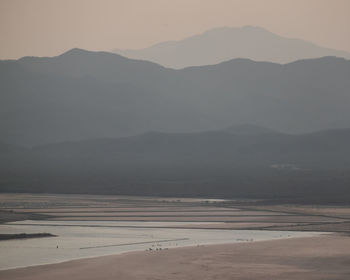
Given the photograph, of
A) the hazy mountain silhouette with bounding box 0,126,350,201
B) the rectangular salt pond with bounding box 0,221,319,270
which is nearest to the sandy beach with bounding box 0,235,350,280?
the rectangular salt pond with bounding box 0,221,319,270

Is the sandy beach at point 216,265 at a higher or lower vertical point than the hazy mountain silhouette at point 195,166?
lower

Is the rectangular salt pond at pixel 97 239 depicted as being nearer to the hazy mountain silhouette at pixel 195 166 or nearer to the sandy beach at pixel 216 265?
the sandy beach at pixel 216 265

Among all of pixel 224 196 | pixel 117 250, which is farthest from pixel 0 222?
pixel 224 196

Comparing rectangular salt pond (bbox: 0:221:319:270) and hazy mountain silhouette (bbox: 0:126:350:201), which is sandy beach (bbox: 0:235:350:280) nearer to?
rectangular salt pond (bbox: 0:221:319:270)

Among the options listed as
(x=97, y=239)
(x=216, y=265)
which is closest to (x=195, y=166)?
(x=97, y=239)

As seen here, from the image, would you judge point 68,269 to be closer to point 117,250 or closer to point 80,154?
point 117,250

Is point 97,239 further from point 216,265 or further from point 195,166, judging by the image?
point 195,166

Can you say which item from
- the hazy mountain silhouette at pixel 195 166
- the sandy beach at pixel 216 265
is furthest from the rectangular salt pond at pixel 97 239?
the hazy mountain silhouette at pixel 195 166
